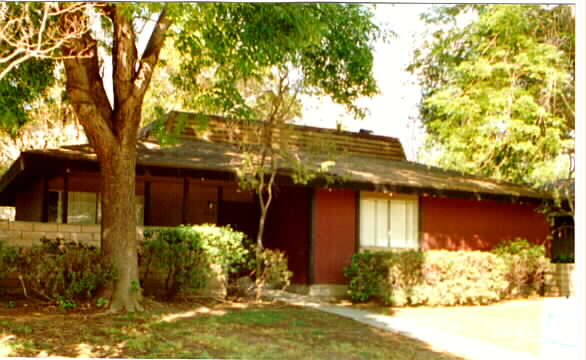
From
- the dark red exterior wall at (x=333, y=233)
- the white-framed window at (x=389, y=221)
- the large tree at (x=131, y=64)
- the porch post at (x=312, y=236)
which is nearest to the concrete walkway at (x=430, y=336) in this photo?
the porch post at (x=312, y=236)

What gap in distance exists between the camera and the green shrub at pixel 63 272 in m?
10.8

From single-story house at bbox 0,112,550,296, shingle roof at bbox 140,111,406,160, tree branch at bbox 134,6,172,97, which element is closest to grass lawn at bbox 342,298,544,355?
single-story house at bbox 0,112,550,296

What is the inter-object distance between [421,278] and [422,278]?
0.09ft

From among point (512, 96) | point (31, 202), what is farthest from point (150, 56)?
point (512, 96)

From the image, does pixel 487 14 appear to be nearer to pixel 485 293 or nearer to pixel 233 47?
pixel 485 293

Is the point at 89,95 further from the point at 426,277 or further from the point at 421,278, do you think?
the point at 426,277

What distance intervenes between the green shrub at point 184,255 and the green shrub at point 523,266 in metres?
7.74

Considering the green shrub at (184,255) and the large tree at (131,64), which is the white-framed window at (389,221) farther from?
the large tree at (131,64)

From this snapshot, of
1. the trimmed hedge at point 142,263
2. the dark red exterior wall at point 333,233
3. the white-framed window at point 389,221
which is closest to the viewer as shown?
the trimmed hedge at point 142,263

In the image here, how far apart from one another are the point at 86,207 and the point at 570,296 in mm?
13912

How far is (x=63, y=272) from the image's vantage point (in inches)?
428

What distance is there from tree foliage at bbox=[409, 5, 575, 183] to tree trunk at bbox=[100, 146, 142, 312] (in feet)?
31.6

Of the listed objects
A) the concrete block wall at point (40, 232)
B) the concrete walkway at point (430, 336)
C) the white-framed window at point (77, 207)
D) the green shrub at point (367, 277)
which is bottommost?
the concrete walkway at point (430, 336)

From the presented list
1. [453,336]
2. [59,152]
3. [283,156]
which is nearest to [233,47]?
[283,156]
